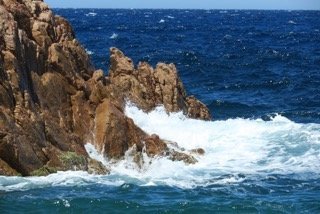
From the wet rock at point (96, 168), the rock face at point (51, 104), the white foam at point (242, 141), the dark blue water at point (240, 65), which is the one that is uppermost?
the rock face at point (51, 104)

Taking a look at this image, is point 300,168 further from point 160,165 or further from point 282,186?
point 160,165

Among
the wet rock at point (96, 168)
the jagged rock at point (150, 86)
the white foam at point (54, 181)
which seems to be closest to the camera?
the white foam at point (54, 181)

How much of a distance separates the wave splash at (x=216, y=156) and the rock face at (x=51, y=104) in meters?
0.52

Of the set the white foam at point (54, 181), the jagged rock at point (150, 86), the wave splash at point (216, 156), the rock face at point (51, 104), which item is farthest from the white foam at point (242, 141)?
the white foam at point (54, 181)

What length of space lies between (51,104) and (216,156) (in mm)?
6101

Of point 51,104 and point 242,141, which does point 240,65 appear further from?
point 51,104

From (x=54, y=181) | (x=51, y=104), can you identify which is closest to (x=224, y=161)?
(x=51, y=104)

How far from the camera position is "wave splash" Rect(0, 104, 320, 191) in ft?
57.5

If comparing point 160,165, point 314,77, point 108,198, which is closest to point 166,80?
point 160,165

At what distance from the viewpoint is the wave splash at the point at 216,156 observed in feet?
57.5

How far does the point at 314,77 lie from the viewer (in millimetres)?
41656

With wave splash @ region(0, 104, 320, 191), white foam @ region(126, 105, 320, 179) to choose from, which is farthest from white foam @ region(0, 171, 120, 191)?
white foam @ region(126, 105, 320, 179)

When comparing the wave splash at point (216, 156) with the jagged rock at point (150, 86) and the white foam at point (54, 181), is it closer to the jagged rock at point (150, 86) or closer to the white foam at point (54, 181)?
the white foam at point (54, 181)

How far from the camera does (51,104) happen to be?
19703mm
